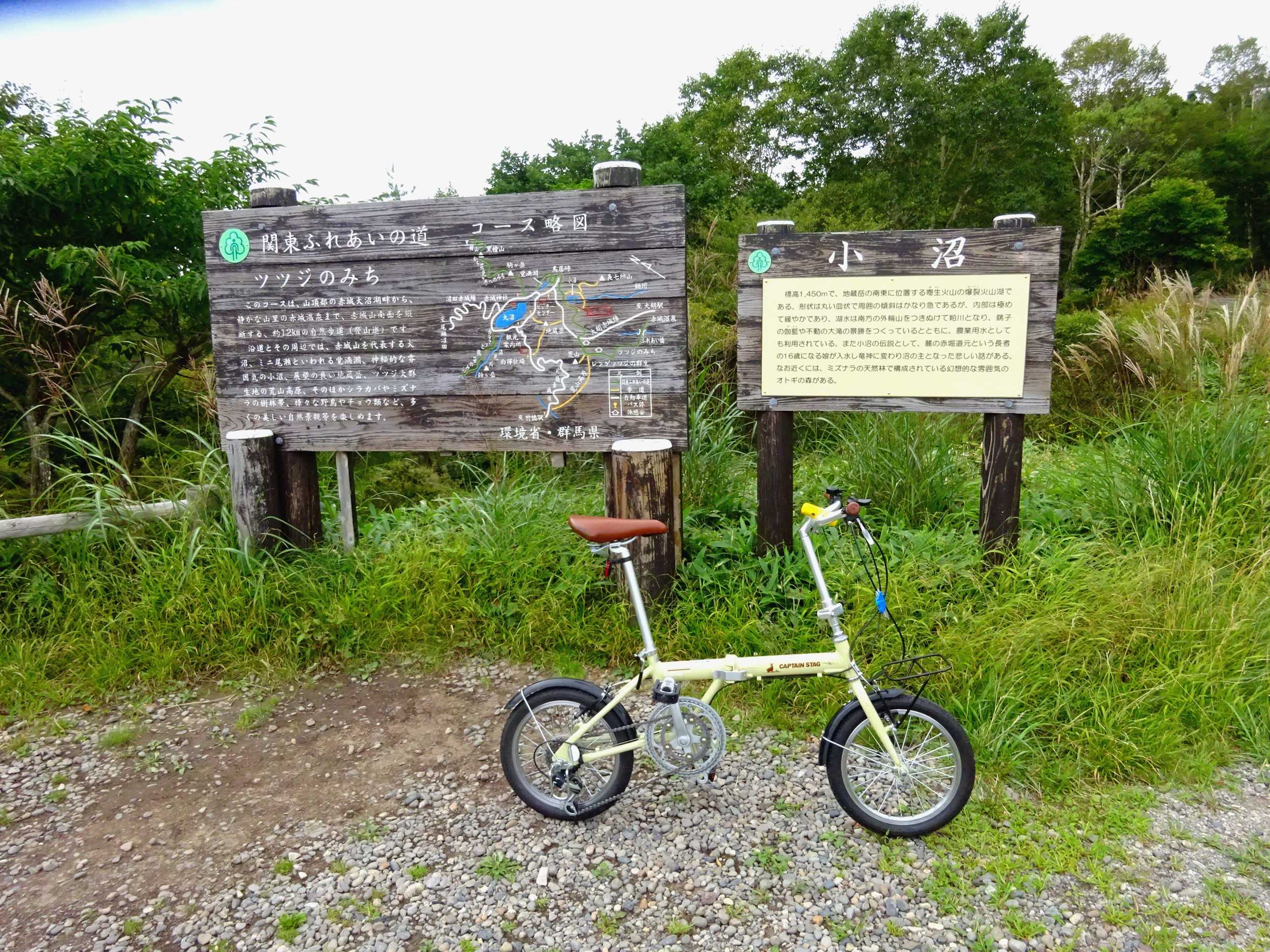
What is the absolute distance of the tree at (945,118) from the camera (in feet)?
85.1

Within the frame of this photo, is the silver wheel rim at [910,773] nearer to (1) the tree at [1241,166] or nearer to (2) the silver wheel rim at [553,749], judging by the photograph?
(2) the silver wheel rim at [553,749]

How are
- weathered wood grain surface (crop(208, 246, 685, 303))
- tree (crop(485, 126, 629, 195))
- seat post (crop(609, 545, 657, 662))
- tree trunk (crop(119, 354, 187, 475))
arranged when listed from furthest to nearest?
tree (crop(485, 126, 629, 195)) < tree trunk (crop(119, 354, 187, 475)) < weathered wood grain surface (crop(208, 246, 685, 303)) < seat post (crop(609, 545, 657, 662))

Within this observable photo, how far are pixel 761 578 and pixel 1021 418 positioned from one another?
1.40 metres

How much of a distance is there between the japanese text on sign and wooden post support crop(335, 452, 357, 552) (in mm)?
2270

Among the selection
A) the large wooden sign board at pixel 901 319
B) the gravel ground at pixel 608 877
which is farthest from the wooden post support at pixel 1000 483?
the gravel ground at pixel 608 877

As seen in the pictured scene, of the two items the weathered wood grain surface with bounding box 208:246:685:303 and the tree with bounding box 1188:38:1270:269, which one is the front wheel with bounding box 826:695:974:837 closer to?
the weathered wood grain surface with bounding box 208:246:685:303

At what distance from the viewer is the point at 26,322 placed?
5859mm

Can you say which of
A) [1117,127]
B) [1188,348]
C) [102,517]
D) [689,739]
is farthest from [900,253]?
[1117,127]

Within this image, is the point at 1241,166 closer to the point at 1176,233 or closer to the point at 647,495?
the point at 1176,233

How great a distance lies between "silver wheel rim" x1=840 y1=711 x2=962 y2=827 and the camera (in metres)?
2.49

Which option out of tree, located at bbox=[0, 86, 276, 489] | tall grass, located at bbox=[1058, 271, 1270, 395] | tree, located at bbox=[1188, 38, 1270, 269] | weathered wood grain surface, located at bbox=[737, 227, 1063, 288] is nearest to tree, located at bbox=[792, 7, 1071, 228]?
tree, located at bbox=[1188, 38, 1270, 269]

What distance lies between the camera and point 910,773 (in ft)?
8.21

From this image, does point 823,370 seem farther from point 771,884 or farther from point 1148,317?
point 1148,317

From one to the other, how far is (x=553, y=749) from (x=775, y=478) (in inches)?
72.8
